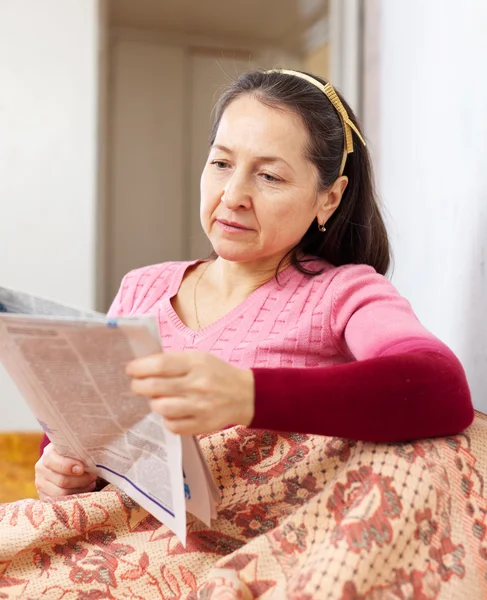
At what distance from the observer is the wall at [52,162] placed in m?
2.46

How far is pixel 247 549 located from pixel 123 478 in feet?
0.58

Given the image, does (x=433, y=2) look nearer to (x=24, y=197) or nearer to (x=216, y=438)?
(x=216, y=438)

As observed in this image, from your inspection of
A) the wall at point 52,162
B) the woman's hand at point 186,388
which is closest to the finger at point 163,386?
the woman's hand at point 186,388

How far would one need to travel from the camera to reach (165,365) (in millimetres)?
647

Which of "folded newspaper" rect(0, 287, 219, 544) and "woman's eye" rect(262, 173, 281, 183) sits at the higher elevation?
"woman's eye" rect(262, 173, 281, 183)

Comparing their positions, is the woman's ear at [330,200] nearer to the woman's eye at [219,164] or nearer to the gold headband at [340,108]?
the gold headband at [340,108]

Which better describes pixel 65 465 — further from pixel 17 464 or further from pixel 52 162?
pixel 52 162

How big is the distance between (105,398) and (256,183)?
1.48 ft

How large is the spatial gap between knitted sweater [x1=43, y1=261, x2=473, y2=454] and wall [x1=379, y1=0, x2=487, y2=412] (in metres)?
0.34

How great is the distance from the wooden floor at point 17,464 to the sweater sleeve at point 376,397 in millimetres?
923

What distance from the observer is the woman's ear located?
1153 millimetres

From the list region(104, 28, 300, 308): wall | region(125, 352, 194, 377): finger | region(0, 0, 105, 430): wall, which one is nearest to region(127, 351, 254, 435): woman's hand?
region(125, 352, 194, 377): finger

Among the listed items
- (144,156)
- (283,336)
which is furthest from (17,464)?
(144,156)

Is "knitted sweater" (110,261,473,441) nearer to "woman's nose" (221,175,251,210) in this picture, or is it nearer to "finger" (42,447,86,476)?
"woman's nose" (221,175,251,210)
